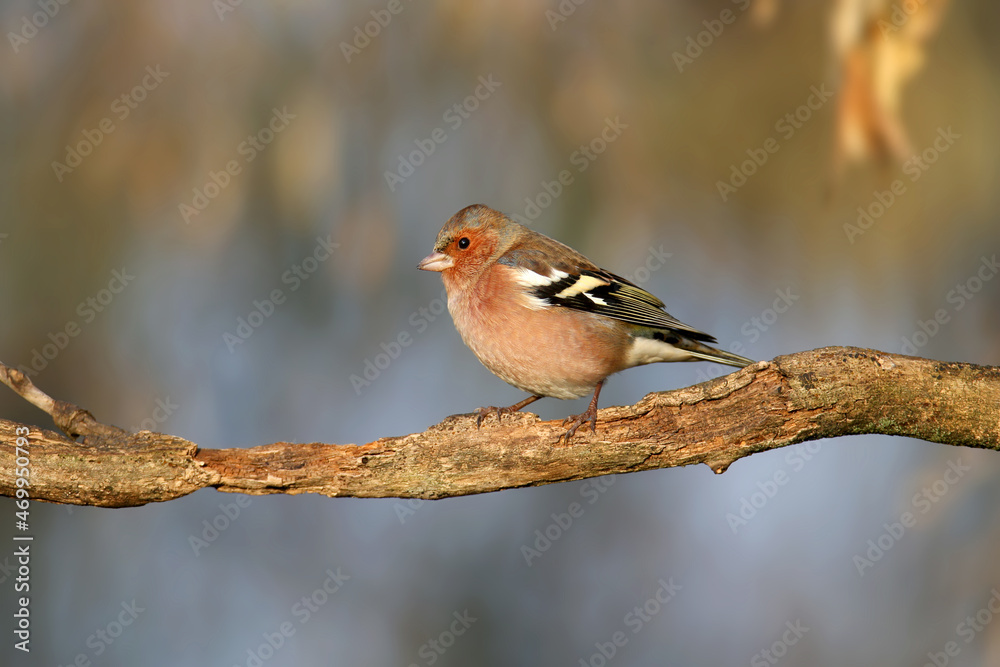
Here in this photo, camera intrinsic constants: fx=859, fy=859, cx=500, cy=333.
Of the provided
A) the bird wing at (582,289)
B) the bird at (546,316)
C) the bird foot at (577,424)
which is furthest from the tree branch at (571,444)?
the bird wing at (582,289)

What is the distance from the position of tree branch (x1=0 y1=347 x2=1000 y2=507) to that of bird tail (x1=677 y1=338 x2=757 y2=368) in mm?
1154

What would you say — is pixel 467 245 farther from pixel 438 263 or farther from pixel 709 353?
pixel 709 353

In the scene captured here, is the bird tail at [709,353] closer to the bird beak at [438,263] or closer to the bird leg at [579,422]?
the bird leg at [579,422]

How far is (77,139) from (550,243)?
454 cm

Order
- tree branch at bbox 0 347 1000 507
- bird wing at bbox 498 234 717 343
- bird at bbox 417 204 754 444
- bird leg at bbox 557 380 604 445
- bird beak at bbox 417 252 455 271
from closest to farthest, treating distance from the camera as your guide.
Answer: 1. tree branch at bbox 0 347 1000 507
2. bird leg at bbox 557 380 604 445
3. bird at bbox 417 204 754 444
4. bird wing at bbox 498 234 717 343
5. bird beak at bbox 417 252 455 271

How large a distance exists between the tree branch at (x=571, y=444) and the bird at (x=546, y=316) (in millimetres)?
655

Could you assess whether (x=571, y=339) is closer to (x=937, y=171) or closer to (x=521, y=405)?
(x=521, y=405)

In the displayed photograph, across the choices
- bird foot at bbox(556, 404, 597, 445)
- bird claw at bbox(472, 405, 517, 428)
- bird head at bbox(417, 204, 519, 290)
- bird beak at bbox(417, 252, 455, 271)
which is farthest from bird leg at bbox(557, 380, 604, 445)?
bird beak at bbox(417, 252, 455, 271)

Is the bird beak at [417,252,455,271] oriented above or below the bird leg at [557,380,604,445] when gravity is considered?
above

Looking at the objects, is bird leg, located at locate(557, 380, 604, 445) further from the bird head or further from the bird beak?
the bird beak

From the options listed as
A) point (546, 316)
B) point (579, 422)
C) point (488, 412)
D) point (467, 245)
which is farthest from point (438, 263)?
point (579, 422)

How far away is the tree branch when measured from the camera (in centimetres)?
466

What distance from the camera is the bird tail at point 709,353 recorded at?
19.3 feet

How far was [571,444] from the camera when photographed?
4.88 m
